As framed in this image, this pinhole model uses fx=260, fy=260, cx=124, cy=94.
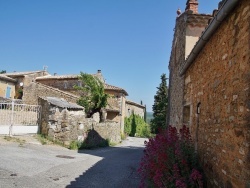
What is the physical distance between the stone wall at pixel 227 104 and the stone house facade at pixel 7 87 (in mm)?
31648

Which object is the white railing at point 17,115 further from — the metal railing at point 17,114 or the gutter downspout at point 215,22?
the gutter downspout at point 215,22

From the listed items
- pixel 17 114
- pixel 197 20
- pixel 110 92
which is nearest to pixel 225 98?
pixel 197 20

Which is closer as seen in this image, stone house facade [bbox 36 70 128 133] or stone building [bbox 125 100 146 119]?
stone house facade [bbox 36 70 128 133]

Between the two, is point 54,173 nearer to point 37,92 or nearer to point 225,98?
point 225,98

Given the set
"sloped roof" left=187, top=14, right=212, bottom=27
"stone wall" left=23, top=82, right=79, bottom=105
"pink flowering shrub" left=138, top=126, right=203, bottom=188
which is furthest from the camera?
"stone wall" left=23, top=82, right=79, bottom=105

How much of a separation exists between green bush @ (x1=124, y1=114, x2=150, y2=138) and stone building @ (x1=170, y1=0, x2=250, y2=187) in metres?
28.0

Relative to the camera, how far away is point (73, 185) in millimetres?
6539

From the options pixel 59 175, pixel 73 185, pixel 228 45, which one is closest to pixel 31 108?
pixel 59 175

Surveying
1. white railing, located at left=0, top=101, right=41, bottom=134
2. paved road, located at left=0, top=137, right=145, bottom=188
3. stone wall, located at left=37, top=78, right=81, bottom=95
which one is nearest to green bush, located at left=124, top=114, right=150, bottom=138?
stone wall, located at left=37, top=78, right=81, bottom=95

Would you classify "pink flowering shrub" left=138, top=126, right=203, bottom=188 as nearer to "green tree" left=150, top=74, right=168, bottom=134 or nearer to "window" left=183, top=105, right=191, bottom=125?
"window" left=183, top=105, right=191, bottom=125

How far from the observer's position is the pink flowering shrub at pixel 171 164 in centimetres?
471

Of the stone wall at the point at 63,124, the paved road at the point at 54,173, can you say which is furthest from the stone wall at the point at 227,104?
the stone wall at the point at 63,124

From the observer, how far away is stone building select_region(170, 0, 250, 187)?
11.5 feet

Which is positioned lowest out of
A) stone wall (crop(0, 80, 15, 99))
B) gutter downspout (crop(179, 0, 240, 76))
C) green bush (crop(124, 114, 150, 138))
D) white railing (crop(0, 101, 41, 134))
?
green bush (crop(124, 114, 150, 138))
